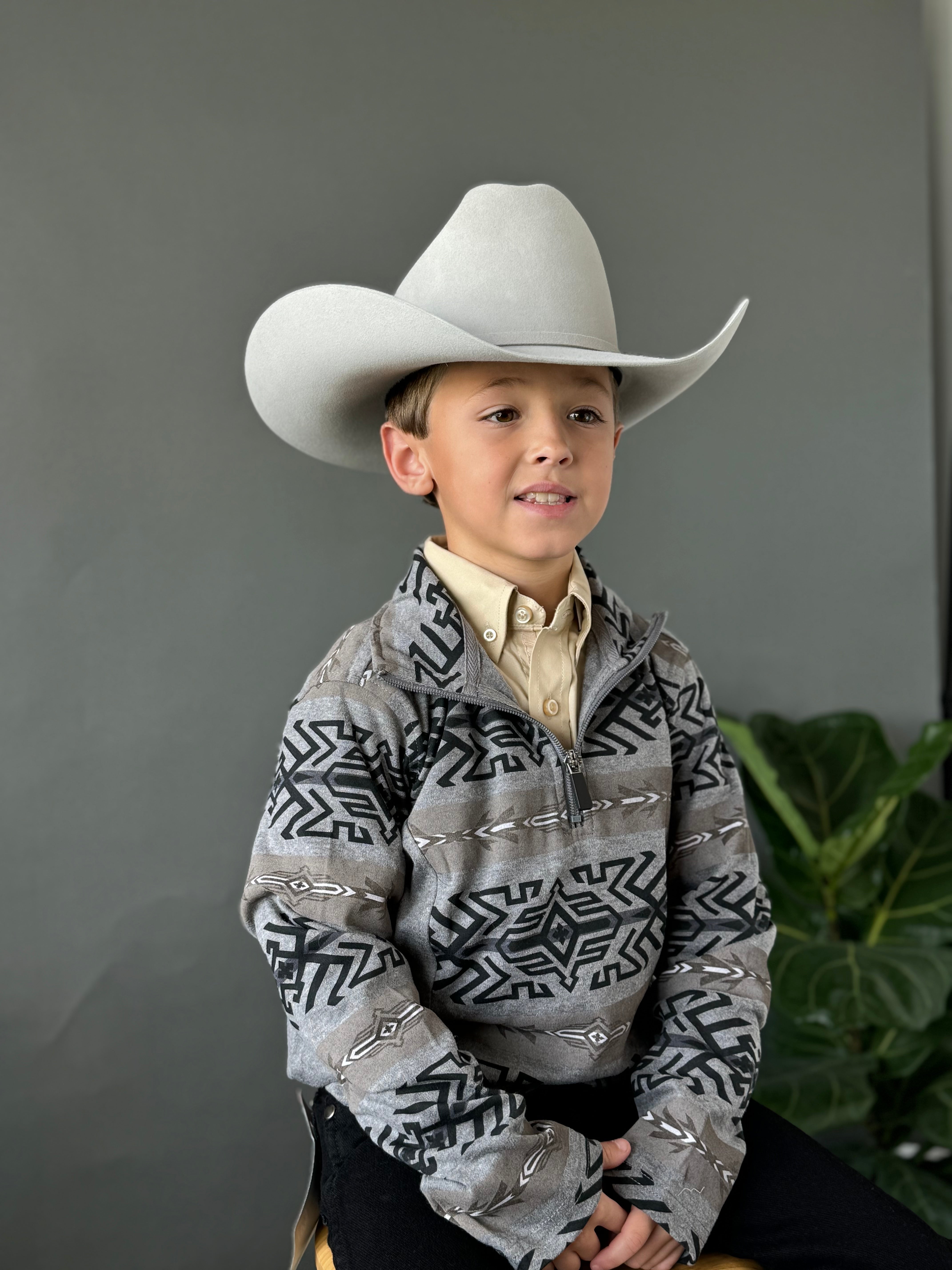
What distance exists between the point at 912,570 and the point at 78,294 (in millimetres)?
1419

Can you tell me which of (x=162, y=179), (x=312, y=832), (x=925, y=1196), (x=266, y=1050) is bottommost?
(x=925, y=1196)

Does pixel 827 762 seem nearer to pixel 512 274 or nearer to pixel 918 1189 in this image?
pixel 918 1189

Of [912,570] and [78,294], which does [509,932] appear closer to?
[78,294]

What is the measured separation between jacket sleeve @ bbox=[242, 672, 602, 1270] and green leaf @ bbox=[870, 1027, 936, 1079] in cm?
95

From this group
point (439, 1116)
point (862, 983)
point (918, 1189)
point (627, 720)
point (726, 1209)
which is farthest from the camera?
point (918, 1189)

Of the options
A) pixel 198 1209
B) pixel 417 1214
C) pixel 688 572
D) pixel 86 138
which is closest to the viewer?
pixel 417 1214

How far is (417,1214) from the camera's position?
0.85m

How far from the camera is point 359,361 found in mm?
975

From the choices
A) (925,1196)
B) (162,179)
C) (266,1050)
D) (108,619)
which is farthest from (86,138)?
(925,1196)

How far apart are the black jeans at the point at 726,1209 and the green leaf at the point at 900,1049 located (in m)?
0.70

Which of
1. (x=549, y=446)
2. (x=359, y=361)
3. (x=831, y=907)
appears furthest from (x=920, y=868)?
(x=359, y=361)

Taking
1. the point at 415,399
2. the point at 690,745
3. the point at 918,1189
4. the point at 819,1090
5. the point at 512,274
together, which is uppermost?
the point at 512,274

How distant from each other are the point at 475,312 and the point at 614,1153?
0.74 metres

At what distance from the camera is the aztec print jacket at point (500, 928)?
0.82 meters
